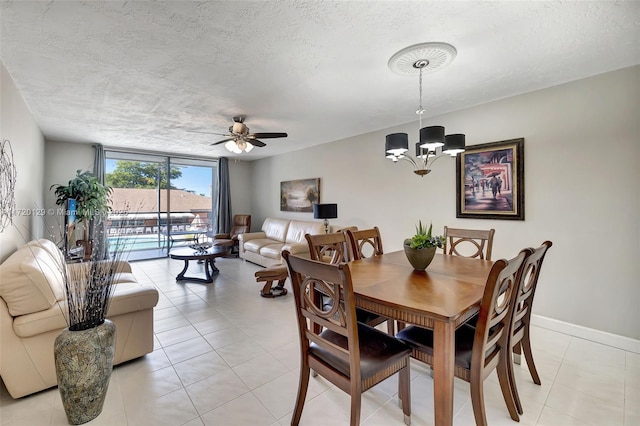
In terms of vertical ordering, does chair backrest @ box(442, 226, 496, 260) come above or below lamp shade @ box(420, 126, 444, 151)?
below

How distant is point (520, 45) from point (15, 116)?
462 centimetres

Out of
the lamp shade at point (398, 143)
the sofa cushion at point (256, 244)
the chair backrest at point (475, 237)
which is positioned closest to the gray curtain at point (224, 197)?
the sofa cushion at point (256, 244)

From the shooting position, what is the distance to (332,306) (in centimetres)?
139

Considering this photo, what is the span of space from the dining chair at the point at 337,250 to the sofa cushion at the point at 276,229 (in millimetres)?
3654

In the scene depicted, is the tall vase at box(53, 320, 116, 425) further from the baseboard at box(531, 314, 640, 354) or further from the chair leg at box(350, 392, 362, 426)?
the baseboard at box(531, 314, 640, 354)

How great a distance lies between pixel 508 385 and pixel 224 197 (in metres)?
6.82

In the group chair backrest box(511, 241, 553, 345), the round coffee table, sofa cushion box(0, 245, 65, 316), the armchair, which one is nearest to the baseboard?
chair backrest box(511, 241, 553, 345)

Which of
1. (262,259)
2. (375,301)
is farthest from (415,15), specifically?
(262,259)

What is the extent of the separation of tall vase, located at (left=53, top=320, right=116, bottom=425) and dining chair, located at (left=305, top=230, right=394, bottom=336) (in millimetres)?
1493

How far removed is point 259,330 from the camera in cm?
280

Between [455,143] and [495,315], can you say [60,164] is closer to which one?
[455,143]

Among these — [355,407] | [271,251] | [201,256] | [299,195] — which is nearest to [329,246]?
[355,407]

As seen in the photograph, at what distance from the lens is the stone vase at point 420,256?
1.95m

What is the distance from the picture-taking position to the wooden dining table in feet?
4.12
